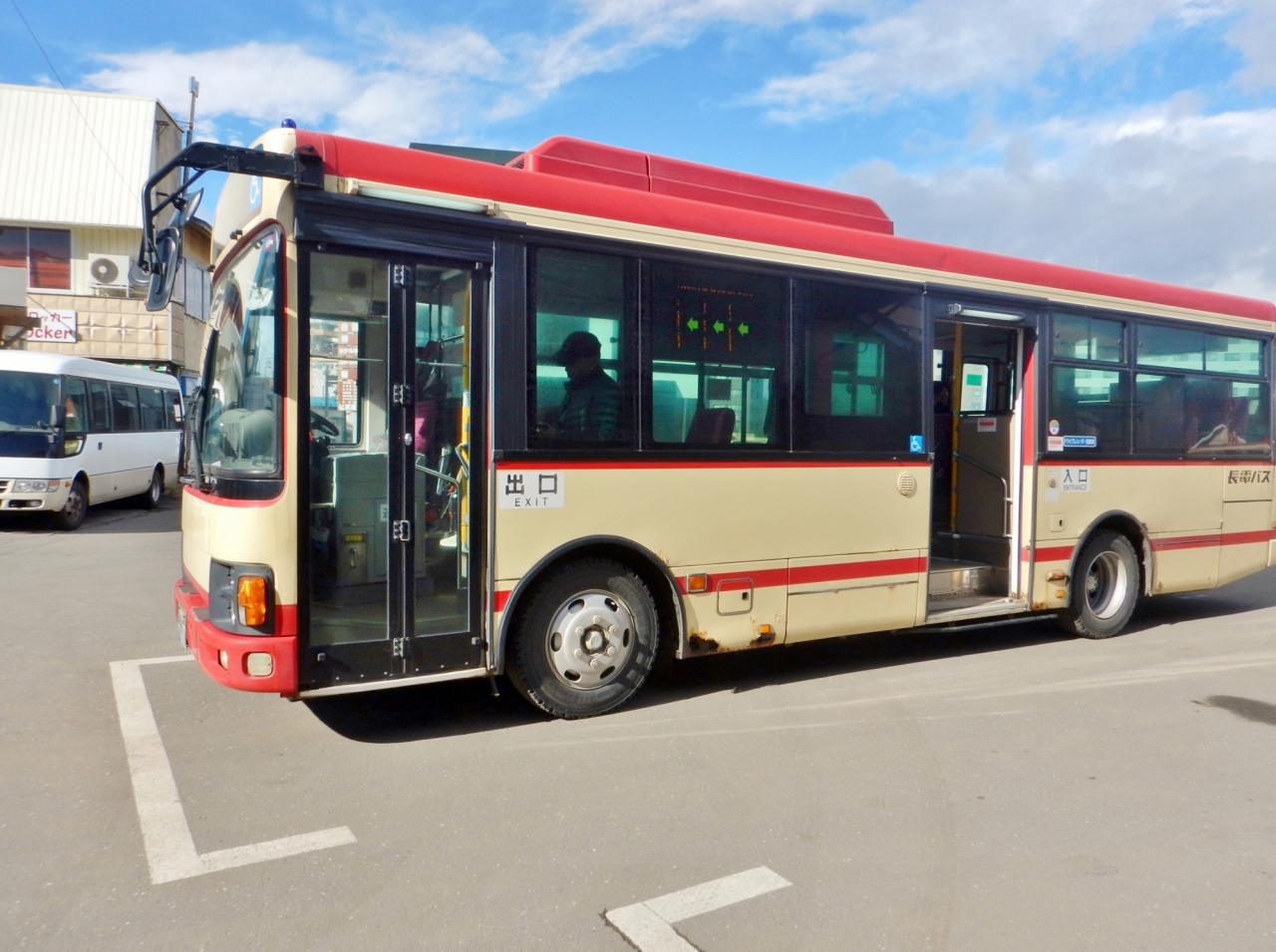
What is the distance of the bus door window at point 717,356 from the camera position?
5984 mm

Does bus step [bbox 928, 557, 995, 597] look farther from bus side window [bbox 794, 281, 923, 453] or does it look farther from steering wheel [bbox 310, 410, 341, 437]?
steering wheel [bbox 310, 410, 341, 437]

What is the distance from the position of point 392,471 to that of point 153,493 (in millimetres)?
17172

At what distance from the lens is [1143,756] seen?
539 cm

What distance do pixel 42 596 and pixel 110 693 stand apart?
4098 millimetres

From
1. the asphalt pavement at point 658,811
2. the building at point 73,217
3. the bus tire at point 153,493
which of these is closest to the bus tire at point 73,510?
the bus tire at point 153,493

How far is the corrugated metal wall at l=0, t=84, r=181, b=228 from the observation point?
24.1 metres

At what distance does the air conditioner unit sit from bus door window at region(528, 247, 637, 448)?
2222cm

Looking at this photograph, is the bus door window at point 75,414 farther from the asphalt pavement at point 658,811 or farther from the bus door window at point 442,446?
the bus door window at point 442,446

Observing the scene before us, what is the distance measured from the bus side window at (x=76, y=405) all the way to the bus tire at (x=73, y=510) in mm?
852

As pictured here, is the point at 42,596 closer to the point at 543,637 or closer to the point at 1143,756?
the point at 543,637

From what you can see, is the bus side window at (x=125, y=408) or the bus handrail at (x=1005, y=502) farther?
the bus side window at (x=125, y=408)

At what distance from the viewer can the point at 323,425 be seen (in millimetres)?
4980

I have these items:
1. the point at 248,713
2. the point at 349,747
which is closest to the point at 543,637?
the point at 349,747

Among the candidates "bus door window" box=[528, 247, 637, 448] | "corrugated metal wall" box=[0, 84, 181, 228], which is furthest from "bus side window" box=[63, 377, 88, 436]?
"bus door window" box=[528, 247, 637, 448]
